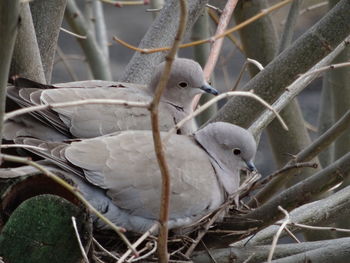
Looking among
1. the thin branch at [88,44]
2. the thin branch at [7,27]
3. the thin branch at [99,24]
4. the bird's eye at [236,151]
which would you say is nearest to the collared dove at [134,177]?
the bird's eye at [236,151]

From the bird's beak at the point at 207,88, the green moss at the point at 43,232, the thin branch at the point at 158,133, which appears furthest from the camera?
the bird's beak at the point at 207,88

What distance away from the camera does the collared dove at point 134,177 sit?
95.1 inches

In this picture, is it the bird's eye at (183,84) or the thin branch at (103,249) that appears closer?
the thin branch at (103,249)

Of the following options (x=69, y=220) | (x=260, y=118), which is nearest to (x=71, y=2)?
(x=260, y=118)

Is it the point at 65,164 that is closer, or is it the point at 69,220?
the point at 69,220

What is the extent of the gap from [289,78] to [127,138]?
547 mm

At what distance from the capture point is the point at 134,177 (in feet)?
7.97

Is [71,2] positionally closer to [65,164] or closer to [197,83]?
[197,83]

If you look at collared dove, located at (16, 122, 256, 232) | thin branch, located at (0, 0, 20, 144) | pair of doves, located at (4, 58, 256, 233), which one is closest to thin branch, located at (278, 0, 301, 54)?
pair of doves, located at (4, 58, 256, 233)

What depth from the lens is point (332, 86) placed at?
11.7ft

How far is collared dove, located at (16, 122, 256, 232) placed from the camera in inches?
95.1

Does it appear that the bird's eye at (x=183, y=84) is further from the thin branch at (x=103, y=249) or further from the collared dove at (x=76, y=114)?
the thin branch at (x=103, y=249)

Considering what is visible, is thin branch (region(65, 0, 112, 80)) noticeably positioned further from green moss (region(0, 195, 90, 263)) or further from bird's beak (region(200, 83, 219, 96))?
green moss (region(0, 195, 90, 263))

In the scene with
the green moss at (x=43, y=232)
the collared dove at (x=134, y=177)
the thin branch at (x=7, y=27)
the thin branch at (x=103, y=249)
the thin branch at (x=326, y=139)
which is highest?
the thin branch at (x=7, y=27)
